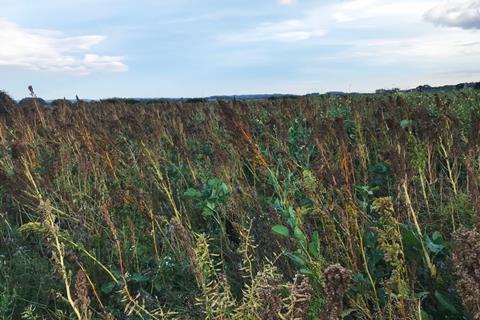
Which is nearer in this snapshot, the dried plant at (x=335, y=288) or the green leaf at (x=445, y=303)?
the dried plant at (x=335, y=288)

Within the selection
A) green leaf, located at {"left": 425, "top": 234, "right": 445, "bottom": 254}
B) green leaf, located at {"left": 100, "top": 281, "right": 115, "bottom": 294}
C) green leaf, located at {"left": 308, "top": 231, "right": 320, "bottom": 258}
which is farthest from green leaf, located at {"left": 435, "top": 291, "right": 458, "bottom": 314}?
green leaf, located at {"left": 100, "top": 281, "right": 115, "bottom": 294}

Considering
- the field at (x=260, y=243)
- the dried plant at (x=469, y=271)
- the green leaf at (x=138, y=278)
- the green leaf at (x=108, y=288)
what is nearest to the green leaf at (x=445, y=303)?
the field at (x=260, y=243)

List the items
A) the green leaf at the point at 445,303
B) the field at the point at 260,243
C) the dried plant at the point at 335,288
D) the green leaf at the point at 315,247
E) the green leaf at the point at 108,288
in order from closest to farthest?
1. the dried plant at the point at 335,288
2. the field at the point at 260,243
3. the green leaf at the point at 445,303
4. the green leaf at the point at 315,247
5. the green leaf at the point at 108,288

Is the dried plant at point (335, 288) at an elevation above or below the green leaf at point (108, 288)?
above

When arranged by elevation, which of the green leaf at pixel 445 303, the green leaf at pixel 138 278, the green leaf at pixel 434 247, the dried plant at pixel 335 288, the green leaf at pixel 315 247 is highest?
the dried plant at pixel 335 288

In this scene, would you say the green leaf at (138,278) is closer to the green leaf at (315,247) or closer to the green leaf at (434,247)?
the green leaf at (315,247)

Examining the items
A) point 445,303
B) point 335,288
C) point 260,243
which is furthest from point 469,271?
point 260,243

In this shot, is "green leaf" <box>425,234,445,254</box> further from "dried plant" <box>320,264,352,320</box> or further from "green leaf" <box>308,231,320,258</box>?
"dried plant" <box>320,264,352,320</box>

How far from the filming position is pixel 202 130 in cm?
678

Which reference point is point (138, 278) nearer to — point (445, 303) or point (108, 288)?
point (108, 288)

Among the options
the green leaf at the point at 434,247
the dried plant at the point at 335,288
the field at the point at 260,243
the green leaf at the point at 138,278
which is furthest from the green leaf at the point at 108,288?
the dried plant at the point at 335,288

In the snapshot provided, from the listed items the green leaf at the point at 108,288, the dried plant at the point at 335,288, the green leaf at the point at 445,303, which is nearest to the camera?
the dried plant at the point at 335,288

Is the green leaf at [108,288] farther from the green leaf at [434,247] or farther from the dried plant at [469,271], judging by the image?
the dried plant at [469,271]

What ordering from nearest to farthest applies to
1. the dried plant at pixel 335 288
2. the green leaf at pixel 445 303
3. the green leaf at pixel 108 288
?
the dried plant at pixel 335 288 < the green leaf at pixel 445 303 < the green leaf at pixel 108 288
